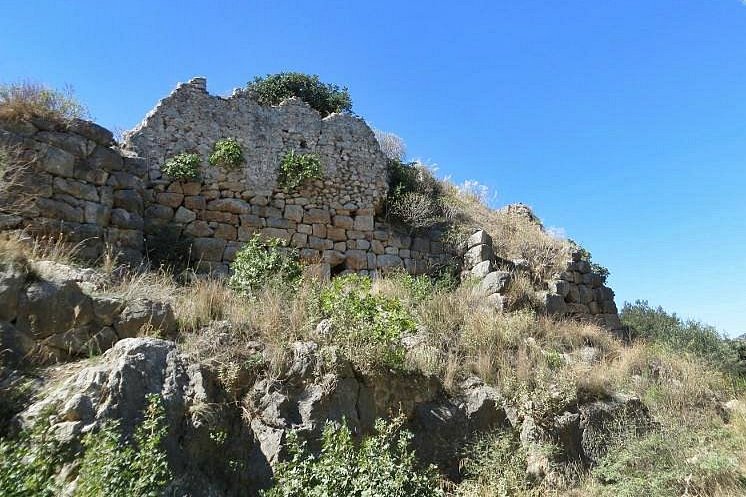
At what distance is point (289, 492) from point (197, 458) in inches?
30.8

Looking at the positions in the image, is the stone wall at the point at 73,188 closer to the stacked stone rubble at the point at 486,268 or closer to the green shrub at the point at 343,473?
the green shrub at the point at 343,473

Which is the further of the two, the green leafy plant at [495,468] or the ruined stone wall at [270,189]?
the ruined stone wall at [270,189]

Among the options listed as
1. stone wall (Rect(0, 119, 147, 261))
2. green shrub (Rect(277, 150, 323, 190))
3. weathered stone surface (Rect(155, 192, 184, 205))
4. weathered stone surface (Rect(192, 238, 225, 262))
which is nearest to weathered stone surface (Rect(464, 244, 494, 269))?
green shrub (Rect(277, 150, 323, 190))

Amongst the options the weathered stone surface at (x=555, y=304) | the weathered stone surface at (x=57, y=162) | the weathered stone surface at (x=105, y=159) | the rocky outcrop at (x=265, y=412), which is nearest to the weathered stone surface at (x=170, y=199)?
the weathered stone surface at (x=105, y=159)

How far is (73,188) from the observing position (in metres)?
7.47

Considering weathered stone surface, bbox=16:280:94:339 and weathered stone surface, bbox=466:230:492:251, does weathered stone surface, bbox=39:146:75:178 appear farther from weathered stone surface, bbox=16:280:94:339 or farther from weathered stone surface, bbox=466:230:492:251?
weathered stone surface, bbox=466:230:492:251

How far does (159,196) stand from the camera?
9.36 m

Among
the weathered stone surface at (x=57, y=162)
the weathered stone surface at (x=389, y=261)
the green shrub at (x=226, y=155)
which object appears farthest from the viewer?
the weathered stone surface at (x=389, y=261)

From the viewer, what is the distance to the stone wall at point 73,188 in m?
6.87

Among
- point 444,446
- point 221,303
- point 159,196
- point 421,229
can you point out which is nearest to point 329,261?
point 421,229

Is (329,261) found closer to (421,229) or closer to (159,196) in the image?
(421,229)

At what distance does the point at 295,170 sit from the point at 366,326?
5.87 meters

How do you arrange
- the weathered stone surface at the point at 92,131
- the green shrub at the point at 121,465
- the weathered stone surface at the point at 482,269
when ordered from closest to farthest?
the green shrub at the point at 121,465 → the weathered stone surface at the point at 92,131 → the weathered stone surface at the point at 482,269

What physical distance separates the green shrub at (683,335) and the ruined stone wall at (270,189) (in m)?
5.76
